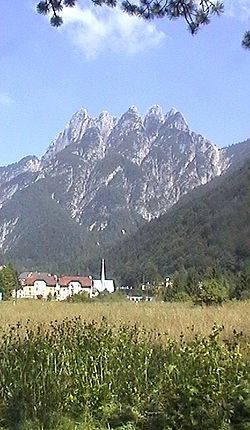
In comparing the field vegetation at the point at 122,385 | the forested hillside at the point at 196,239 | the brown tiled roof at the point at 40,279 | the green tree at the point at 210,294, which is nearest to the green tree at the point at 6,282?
the green tree at the point at 210,294

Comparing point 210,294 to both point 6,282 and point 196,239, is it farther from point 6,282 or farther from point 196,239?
point 196,239

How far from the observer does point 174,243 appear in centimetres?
12988

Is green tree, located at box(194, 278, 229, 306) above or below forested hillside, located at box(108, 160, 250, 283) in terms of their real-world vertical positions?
below

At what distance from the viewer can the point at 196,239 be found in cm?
12544

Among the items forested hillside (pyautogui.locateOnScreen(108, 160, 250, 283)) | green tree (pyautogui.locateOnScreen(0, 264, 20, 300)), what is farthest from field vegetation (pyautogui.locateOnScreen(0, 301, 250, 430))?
forested hillside (pyautogui.locateOnScreen(108, 160, 250, 283))

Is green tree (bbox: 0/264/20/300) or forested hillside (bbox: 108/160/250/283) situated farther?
forested hillside (bbox: 108/160/250/283)

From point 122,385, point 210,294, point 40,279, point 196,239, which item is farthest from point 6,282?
point 196,239

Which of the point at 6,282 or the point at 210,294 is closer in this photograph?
the point at 210,294

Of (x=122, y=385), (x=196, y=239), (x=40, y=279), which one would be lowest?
(x=122, y=385)

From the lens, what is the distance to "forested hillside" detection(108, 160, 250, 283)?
111m

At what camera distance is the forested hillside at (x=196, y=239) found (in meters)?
111

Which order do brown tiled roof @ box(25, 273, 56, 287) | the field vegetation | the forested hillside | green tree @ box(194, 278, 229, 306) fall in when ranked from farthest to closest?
the forested hillside, brown tiled roof @ box(25, 273, 56, 287), green tree @ box(194, 278, 229, 306), the field vegetation

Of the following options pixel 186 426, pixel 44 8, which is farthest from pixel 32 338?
pixel 44 8

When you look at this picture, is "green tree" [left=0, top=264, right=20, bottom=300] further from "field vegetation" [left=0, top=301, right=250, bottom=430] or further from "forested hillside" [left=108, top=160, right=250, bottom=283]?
"field vegetation" [left=0, top=301, right=250, bottom=430]
